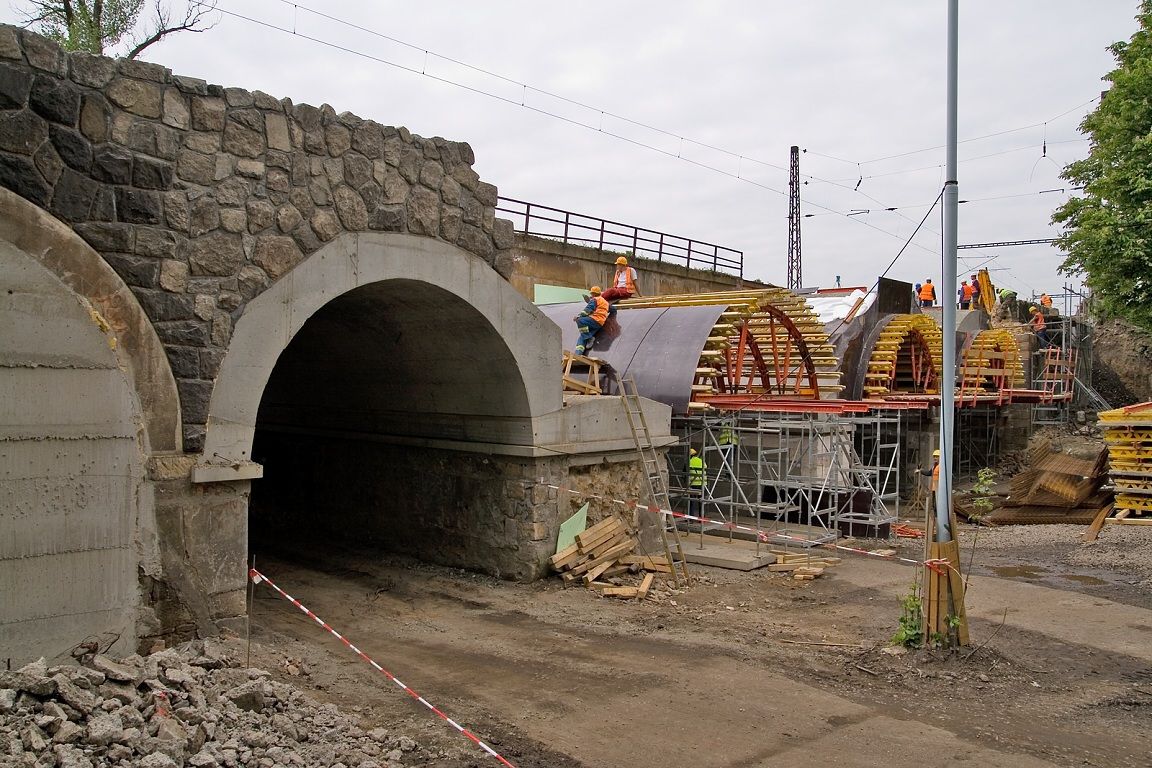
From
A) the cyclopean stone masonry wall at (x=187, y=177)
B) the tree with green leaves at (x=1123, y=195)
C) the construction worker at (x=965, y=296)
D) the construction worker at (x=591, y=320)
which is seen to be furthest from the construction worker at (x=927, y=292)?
the cyclopean stone masonry wall at (x=187, y=177)

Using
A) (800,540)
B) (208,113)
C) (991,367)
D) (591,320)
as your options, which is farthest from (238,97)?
(991,367)

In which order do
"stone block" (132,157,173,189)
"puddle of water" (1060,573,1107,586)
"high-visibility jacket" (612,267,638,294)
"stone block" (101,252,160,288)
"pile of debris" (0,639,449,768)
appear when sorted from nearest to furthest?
"pile of debris" (0,639,449,768) < "stone block" (101,252,160,288) < "stone block" (132,157,173,189) < "puddle of water" (1060,573,1107,586) < "high-visibility jacket" (612,267,638,294)

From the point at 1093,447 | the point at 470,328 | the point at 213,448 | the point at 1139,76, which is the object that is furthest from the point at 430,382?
the point at 1093,447

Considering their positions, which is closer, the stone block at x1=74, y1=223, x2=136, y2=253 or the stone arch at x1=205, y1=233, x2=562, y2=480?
the stone block at x1=74, y1=223, x2=136, y2=253

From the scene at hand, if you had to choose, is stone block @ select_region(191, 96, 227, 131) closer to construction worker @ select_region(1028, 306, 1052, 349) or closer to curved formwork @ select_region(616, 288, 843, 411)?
curved formwork @ select_region(616, 288, 843, 411)

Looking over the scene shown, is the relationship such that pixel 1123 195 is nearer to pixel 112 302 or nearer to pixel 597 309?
pixel 597 309

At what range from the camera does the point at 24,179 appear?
232 inches

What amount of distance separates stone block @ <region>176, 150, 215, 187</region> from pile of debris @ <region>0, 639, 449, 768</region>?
3.58 meters

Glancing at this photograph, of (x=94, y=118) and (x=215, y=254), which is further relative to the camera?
(x=215, y=254)

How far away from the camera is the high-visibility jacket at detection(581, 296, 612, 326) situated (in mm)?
16484

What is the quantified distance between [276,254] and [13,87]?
85.7 inches

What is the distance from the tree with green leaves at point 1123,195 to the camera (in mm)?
16703

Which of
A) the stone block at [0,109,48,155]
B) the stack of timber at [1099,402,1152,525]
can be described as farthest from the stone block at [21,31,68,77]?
the stack of timber at [1099,402,1152,525]

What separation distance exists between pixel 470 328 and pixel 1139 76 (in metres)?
14.9
